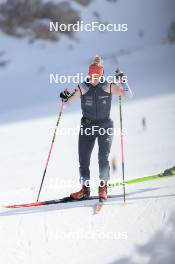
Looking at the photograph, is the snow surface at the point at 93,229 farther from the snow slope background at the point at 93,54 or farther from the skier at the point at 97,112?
the snow slope background at the point at 93,54

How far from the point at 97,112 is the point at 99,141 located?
379 millimetres

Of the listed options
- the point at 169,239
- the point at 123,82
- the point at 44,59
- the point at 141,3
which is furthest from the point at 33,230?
the point at 141,3

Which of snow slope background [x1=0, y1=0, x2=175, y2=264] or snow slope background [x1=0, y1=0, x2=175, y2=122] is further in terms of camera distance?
snow slope background [x1=0, y1=0, x2=175, y2=122]

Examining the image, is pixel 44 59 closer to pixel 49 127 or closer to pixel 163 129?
pixel 49 127

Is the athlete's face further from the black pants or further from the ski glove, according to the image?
the black pants

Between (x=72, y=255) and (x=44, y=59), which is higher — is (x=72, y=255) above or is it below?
below

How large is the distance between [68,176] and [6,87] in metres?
16.9

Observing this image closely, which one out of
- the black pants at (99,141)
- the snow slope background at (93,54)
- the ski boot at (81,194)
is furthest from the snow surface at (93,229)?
the snow slope background at (93,54)

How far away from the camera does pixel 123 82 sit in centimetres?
605

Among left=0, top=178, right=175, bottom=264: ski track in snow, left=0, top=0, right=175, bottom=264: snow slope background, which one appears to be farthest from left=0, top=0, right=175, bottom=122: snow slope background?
left=0, top=178, right=175, bottom=264: ski track in snow

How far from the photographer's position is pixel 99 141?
631cm

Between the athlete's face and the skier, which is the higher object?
the athlete's face

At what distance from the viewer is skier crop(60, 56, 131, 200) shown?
19.9 feet

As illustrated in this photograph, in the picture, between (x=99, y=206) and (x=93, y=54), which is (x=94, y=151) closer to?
(x=99, y=206)
